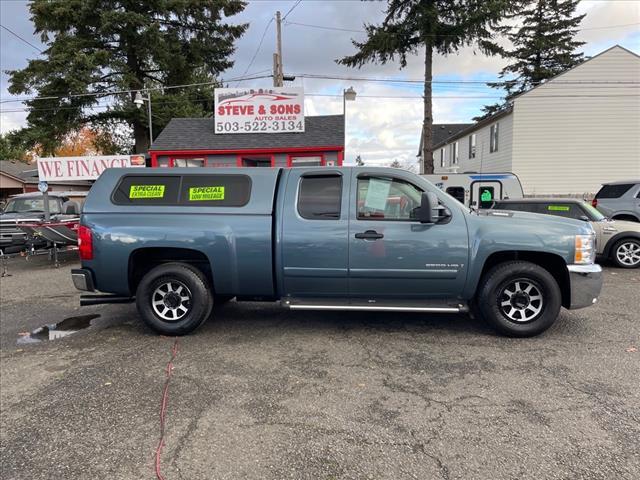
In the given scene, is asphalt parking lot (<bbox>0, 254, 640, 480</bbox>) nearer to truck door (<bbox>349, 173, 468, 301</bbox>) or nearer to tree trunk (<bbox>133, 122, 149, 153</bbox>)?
truck door (<bbox>349, 173, 468, 301</bbox>)

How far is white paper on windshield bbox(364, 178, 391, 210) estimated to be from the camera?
16.0 feet

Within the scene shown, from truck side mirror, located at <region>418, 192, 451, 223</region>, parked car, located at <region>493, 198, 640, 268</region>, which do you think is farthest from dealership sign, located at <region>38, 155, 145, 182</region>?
parked car, located at <region>493, 198, 640, 268</region>

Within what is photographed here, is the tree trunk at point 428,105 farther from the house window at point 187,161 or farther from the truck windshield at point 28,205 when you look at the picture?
the truck windshield at point 28,205

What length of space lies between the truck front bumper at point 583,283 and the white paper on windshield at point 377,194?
2.11 m

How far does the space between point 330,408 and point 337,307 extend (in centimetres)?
152

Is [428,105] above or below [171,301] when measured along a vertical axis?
above

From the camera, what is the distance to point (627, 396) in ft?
11.5

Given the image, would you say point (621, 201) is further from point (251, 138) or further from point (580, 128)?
point (251, 138)

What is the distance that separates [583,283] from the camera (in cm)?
467

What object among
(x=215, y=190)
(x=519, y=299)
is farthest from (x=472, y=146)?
(x=215, y=190)

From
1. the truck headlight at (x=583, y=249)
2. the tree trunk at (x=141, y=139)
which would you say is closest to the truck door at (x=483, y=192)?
the truck headlight at (x=583, y=249)

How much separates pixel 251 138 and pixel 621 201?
12.7m

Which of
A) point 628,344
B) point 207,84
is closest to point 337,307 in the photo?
point 628,344

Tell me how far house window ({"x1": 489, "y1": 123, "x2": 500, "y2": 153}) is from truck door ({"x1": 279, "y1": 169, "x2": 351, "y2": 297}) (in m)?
22.0
